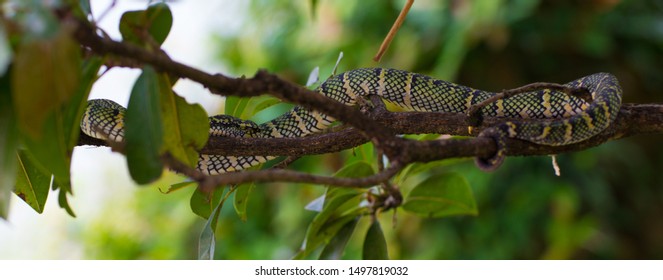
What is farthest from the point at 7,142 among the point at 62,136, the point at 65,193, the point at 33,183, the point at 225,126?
the point at 225,126

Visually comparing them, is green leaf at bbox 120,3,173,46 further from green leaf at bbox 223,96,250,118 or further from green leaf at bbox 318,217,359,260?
green leaf at bbox 318,217,359,260

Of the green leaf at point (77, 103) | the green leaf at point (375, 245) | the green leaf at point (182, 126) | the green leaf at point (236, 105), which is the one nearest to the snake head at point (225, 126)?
the green leaf at point (236, 105)

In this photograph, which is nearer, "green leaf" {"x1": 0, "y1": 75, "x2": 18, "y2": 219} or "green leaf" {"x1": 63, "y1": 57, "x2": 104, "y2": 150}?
"green leaf" {"x1": 0, "y1": 75, "x2": 18, "y2": 219}

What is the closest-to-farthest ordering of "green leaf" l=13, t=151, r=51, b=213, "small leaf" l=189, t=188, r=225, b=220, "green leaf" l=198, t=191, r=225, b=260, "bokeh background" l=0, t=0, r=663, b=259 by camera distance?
1. "green leaf" l=13, t=151, r=51, b=213
2. "green leaf" l=198, t=191, r=225, b=260
3. "small leaf" l=189, t=188, r=225, b=220
4. "bokeh background" l=0, t=0, r=663, b=259

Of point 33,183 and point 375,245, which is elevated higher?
point 33,183

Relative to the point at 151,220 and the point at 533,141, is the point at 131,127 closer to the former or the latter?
the point at 533,141

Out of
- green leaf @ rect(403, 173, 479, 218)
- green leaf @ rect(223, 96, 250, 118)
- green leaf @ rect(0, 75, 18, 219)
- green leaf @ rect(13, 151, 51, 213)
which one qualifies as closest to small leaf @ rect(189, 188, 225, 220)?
green leaf @ rect(223, 96, 250, 118)

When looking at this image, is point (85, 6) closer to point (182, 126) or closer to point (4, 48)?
point (4, 48)
